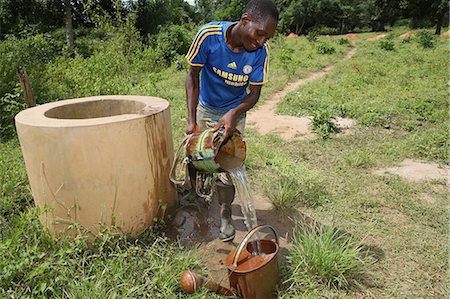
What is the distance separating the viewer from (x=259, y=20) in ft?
6.95

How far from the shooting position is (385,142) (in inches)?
185

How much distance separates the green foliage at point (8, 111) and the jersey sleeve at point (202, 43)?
336 centimetres

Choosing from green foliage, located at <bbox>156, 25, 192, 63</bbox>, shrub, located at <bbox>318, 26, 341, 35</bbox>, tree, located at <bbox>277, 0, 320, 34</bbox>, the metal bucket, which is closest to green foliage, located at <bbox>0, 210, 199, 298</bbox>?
the metal bucket

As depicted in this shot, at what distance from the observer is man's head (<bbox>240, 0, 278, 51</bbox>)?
2104mm

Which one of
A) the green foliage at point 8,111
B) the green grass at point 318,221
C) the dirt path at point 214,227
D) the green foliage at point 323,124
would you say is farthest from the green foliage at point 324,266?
the green foliage at point 8,111

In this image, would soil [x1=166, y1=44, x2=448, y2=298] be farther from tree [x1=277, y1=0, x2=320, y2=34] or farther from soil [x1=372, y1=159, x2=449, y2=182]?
tree [x1=277, y1=0, x2=320, y2=34]

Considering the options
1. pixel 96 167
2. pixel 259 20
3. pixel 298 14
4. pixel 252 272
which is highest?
Result: pixel 298 14

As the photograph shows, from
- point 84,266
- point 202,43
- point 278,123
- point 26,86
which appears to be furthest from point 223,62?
point 278,123

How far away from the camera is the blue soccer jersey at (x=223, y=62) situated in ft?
7.85

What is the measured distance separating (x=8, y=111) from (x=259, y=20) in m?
4.31

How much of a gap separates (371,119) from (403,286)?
3.70 meters

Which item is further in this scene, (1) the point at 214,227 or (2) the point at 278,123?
(2) the point at 278,123

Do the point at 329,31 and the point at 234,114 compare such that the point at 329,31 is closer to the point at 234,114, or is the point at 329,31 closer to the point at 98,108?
the point at 98,108

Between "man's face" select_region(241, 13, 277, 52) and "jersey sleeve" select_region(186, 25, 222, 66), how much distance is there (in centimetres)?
25
